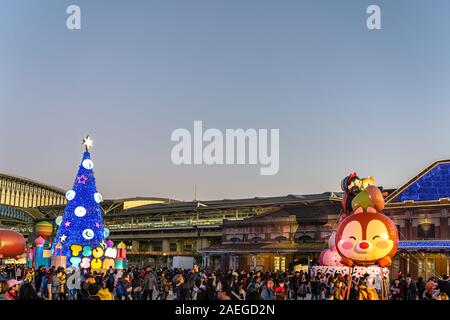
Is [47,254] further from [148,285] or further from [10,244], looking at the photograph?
[148,285]

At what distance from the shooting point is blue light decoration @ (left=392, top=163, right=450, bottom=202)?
134ft

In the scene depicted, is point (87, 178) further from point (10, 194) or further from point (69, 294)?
point (10, 194)

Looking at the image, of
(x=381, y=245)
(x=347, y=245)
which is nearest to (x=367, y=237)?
(x=381, y=245)

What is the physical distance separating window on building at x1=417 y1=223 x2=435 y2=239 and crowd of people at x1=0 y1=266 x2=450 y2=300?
13419mm

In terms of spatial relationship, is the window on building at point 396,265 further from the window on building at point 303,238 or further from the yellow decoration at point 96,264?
the yellow decoration at point 96,264

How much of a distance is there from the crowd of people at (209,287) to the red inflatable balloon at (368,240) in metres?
0.97

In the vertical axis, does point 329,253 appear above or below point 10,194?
below

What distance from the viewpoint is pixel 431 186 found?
4144cm

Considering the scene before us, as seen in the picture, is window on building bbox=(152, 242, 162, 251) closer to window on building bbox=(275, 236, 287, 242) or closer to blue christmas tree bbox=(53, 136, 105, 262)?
window on building bbox=(275, 236, 287, 242)

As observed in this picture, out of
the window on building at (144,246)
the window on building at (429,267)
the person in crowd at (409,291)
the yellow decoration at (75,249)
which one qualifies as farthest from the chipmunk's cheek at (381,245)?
the window on building at (144,246)

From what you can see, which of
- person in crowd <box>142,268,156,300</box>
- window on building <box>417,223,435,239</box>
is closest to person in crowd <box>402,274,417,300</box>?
person in crowd <box>142,268,156,300</box>

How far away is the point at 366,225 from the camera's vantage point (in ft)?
86.3
